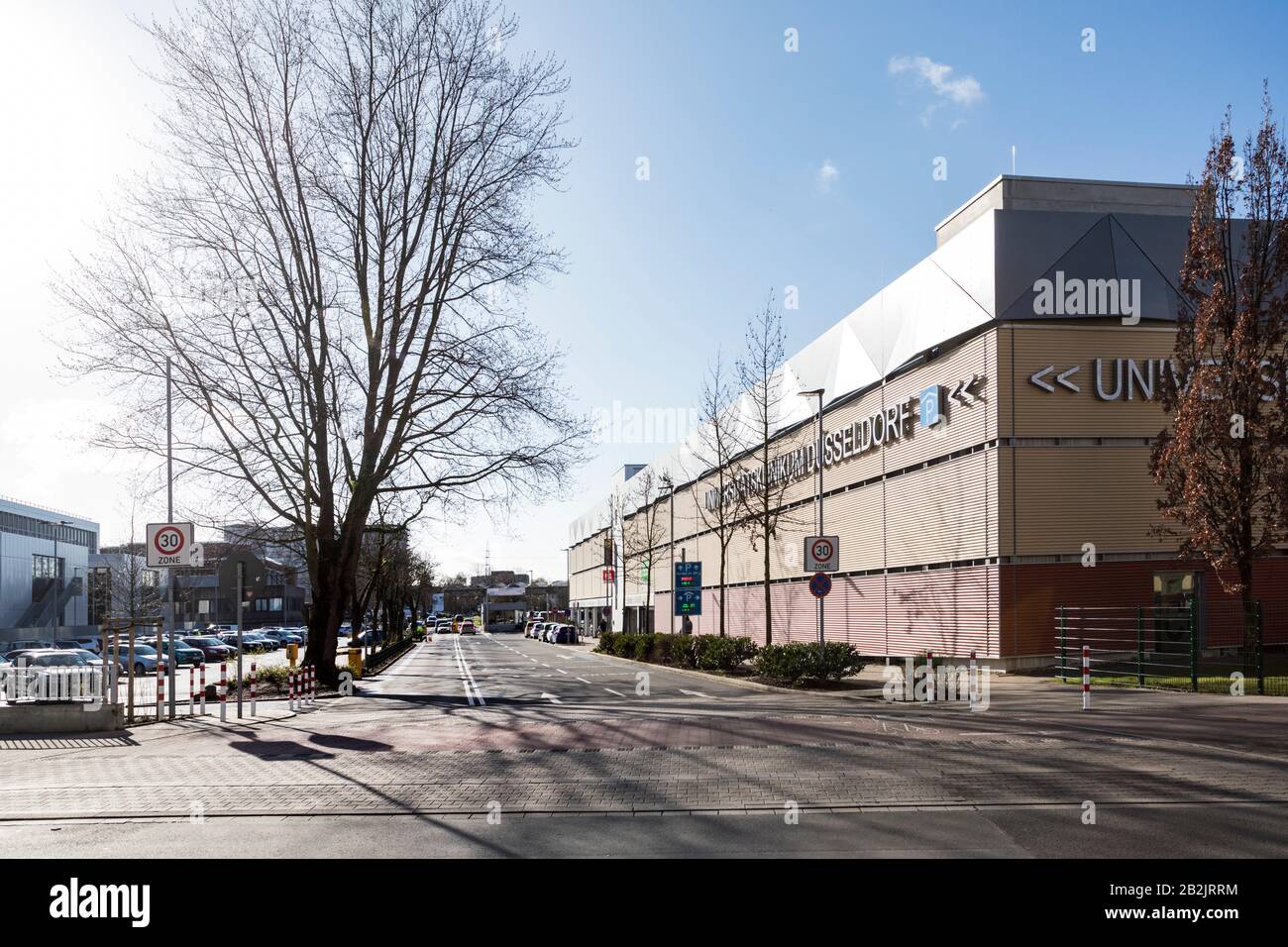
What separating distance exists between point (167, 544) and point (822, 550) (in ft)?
47.6

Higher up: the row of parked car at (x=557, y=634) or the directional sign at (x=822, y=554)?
the directional sign at (x=822, y=554)

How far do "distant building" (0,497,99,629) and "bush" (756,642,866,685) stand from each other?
69.9m

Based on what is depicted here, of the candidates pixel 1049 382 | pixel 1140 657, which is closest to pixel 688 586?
pixel 1049 382

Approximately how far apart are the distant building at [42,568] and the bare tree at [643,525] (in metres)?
43.5

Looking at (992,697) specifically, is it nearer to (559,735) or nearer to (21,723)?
(559,735)

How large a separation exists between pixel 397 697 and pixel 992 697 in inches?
533

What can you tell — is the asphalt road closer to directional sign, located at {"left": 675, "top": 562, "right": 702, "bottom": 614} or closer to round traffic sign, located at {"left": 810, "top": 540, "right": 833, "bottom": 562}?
round traffic sign, located at {"left": 810, "top": 540, "right": 833, "bottom": 562}

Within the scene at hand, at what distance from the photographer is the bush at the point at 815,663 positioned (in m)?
24.3

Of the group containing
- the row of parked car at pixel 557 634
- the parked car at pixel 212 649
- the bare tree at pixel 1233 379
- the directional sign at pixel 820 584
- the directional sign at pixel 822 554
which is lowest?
the row of parked car at pixel 557 634

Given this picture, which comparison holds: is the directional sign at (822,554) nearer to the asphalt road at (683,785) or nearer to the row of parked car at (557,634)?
the asphalt road at (683,785)

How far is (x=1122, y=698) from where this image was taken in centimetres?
1970

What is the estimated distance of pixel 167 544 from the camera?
19.5 meters

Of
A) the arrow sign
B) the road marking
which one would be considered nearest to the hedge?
the road marking

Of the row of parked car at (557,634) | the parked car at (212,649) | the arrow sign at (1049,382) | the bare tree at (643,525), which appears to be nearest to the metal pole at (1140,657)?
the arrow sign at (1049,382)
